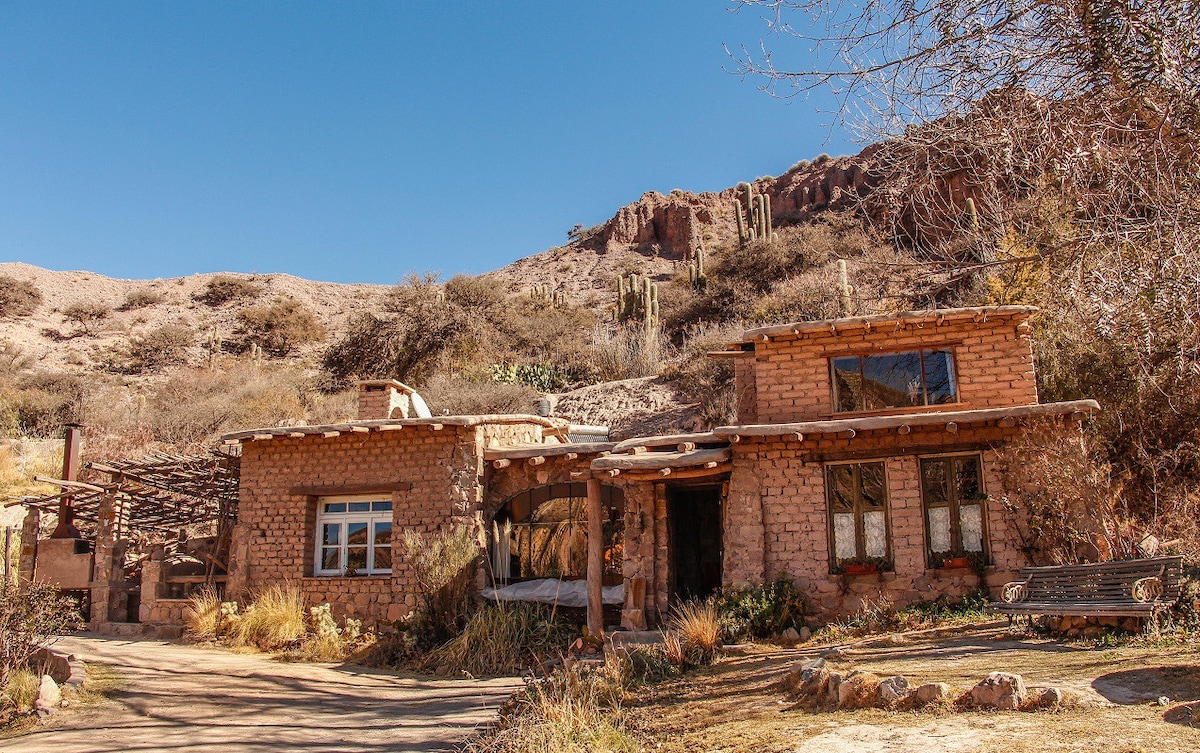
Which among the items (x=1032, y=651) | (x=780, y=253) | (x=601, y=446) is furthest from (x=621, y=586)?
(x=780, y=253)

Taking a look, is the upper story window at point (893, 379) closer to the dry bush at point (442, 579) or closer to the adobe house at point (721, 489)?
the adobe house at point (721, 489)

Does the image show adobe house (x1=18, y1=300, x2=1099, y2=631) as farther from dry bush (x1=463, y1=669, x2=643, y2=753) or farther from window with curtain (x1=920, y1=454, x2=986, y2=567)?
dry bush (x1=463, y1=669, x2=643, y2=753)

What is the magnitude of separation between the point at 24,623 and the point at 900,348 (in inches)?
526

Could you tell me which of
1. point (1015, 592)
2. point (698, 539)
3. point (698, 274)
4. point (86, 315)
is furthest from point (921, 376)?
point (86, 315)

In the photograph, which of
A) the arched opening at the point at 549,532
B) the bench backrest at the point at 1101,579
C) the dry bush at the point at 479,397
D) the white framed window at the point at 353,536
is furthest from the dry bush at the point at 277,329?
→ the bench backrest at the point at 1101,579

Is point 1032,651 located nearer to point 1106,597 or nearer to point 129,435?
point 1106,597

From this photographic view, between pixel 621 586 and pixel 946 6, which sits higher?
pixel 946 6

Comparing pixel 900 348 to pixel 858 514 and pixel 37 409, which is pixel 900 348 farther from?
pixel 37 409

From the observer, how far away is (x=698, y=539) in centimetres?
1702

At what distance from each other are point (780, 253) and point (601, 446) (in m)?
22.4

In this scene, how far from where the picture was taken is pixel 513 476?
16734 millimetres

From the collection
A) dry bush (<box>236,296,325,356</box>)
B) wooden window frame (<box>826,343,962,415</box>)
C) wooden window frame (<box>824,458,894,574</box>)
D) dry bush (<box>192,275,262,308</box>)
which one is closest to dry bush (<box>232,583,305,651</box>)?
wooden window frame (<box>824,458,894,574</box>)

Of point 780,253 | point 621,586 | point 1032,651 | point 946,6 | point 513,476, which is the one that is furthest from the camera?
point 780,253

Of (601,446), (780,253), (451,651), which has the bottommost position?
(451,651)
